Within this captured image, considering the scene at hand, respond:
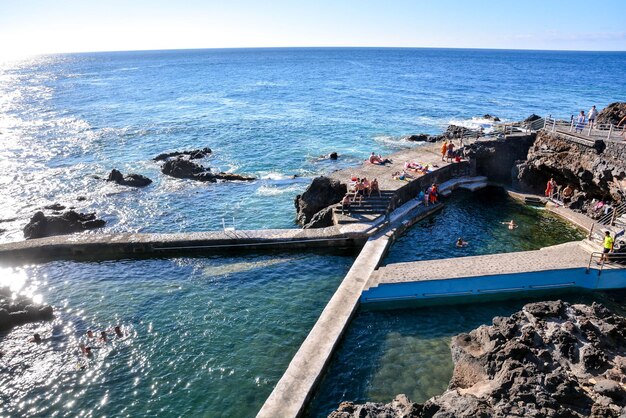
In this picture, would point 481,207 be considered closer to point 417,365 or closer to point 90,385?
point 417,365

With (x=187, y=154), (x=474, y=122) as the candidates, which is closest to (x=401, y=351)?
(x=187, y=154)

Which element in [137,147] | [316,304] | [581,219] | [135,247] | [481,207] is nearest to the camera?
[316,304]

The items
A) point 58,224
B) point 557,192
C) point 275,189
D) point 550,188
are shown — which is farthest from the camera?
point 275,189

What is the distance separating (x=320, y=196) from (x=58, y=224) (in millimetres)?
16819

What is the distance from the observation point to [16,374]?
50.1ft

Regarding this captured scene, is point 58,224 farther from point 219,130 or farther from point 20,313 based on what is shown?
point 219,130

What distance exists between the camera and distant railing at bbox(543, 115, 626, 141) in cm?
2815

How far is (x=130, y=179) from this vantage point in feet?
120

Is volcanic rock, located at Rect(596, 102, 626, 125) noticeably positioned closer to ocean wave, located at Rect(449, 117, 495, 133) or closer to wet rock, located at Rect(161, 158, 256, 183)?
ocean wave, located at Rect(449, 117, 495, 133)

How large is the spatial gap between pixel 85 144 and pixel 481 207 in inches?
1807

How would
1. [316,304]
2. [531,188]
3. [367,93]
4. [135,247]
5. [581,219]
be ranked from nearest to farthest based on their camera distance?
[316,304] < [135,247] < [581,219] < [531,188] < [367,93]

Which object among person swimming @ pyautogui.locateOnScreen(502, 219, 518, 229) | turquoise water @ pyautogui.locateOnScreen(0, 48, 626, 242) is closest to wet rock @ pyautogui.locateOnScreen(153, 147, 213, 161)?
turquoise water @ pyautogui.locateOnScreen(0, 48, 626, 242)

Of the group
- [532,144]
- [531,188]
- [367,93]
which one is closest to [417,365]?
[531,188]

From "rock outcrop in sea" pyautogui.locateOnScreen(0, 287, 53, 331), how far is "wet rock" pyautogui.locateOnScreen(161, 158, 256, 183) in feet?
65.4
